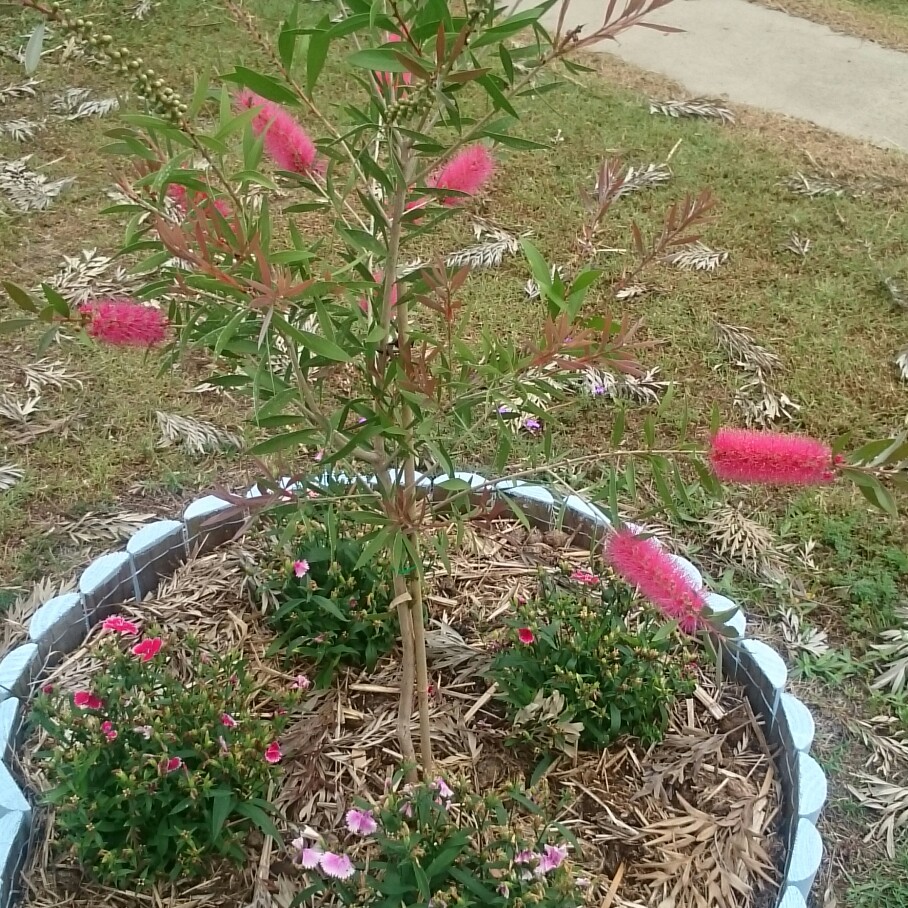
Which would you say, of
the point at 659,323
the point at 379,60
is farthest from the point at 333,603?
the point at 659,323

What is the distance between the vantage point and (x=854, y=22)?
4.73m

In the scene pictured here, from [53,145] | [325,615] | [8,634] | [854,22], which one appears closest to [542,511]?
[325,615]

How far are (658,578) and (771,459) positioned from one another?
291 millimetres

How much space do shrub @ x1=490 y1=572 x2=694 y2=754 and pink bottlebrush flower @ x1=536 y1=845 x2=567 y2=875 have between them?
11.6 inches

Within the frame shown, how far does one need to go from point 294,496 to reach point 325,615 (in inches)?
21.3

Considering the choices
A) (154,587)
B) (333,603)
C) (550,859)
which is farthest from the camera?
(154,587)

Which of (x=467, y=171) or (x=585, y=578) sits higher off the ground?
(x=467, y=171)

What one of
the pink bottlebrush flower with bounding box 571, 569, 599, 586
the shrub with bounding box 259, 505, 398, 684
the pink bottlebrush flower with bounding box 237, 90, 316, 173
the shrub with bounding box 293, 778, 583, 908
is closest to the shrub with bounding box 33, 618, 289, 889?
the shrub with bounding box 293, 778, 583, 908

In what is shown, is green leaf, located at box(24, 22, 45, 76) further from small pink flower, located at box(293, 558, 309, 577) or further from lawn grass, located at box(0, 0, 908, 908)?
small pink flower, located at box(293, 558, 309, 577)

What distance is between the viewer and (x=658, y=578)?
4.06 ft

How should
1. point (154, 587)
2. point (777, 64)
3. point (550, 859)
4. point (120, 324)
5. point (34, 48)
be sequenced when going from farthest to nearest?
point (777, 64)
point (154, 587)
point (550, 859)
point (120, 324)
point (34, 48)

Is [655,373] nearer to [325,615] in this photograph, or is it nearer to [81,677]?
[325,615]

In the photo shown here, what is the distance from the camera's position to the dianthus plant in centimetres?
84

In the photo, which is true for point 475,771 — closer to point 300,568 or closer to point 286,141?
point 300,568
